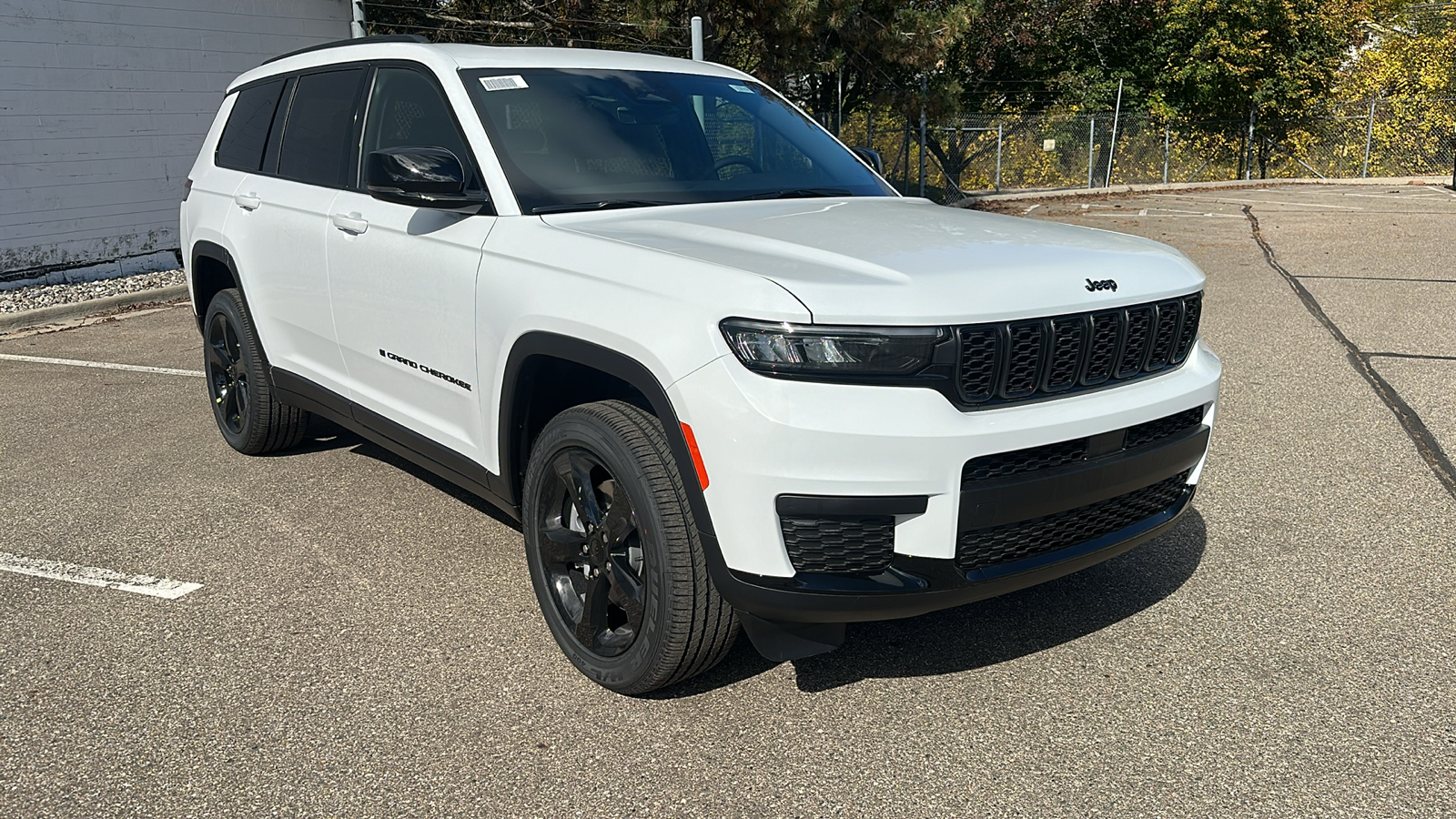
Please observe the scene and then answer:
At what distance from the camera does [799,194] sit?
14.2ft

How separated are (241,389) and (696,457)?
12.3ft

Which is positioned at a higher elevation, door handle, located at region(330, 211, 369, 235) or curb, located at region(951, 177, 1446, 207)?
door handle, located at region(330, 211, 369, 235)

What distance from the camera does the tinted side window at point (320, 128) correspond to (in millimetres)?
4676

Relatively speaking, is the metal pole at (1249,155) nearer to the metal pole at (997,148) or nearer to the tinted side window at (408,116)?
the metal pole at (997,148)

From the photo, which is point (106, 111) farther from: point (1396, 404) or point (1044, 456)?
point (1044, 456)

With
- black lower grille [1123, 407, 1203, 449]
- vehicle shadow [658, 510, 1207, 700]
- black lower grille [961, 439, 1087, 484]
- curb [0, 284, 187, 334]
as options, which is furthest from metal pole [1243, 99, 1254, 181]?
black lower grille [961, 439, 1087, 484]

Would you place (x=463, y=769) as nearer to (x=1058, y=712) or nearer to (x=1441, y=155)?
(x=1058, y=712)

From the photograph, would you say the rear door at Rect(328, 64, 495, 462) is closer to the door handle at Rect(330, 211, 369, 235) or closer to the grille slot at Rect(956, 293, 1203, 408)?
the door handle at Rect(330, 211, 369, 235)

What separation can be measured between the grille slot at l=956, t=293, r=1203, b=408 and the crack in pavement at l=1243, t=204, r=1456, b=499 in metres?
2.62

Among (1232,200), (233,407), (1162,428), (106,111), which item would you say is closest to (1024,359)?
(1162,428)

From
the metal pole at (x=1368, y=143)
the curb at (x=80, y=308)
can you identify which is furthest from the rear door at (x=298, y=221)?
the metal pole at (x=1368, y=143)

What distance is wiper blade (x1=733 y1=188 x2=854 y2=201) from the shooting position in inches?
165

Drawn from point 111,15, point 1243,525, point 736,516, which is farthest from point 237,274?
point 111,15

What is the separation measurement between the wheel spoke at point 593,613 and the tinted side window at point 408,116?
1531 millimetres
